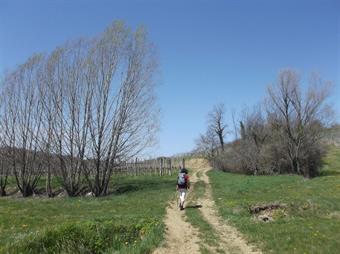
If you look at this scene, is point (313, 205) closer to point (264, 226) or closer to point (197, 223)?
point (264, 226)

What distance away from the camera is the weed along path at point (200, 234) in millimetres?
12422

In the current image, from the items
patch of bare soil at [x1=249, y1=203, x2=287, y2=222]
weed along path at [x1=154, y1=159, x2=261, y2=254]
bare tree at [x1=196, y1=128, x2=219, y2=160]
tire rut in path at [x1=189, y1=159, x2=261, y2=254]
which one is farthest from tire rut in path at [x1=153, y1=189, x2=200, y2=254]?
bare tree at [x1=196, y1=128, x2=219, y2=160]

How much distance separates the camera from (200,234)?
1436cm

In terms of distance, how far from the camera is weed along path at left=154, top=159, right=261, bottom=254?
12.4 metres

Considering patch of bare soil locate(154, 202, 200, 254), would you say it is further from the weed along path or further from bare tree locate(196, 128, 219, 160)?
bare tree locate(196, 128, 219, 160)

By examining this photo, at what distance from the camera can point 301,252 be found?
11.7m

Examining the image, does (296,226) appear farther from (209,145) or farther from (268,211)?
(209,145)

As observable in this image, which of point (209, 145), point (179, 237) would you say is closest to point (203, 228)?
A: point (179, 237)

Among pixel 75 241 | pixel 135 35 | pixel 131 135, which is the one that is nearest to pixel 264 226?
pixel 75 241

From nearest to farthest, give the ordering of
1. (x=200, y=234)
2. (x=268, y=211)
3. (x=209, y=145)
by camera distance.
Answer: (x=200, y=234), (x=268, y=211), (x=209, y=145)

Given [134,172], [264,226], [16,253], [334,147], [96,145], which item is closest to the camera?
[16,253]

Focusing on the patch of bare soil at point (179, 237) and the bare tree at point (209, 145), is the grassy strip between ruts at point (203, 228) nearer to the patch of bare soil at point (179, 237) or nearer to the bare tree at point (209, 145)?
the patch of bare soil at point (179, 237)

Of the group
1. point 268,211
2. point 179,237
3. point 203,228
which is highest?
point 268,211

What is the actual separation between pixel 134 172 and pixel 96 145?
29684 millimetres
